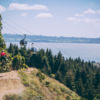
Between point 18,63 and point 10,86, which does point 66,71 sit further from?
point 10,86

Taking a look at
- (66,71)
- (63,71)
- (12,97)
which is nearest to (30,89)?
(12,97)

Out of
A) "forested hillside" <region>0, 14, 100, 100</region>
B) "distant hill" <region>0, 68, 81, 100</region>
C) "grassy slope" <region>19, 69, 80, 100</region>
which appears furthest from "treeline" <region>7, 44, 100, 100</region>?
"distant hill" <region>0, 68, 81, 100</region>

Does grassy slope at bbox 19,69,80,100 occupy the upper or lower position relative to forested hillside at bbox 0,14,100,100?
upper

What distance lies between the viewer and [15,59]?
38.0 metres

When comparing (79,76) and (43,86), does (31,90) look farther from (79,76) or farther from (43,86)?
(79,76)

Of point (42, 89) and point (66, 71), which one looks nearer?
point (42, 89)

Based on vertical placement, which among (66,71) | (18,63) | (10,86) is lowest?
(66,71)

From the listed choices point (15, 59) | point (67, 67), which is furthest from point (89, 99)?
point (15, 59)

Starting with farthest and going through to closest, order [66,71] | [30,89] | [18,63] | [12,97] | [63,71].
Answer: [63,71]
[66,71]
[18,63]
[30,89]
[12,97]

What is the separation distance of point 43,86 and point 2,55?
8252 millimetres

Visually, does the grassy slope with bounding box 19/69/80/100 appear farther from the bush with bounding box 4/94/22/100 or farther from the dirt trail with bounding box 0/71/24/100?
the bush with bounding box 4/94/22/100

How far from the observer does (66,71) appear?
90.7m

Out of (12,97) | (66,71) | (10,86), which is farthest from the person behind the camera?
(66,71)

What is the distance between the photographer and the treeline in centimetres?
7163
